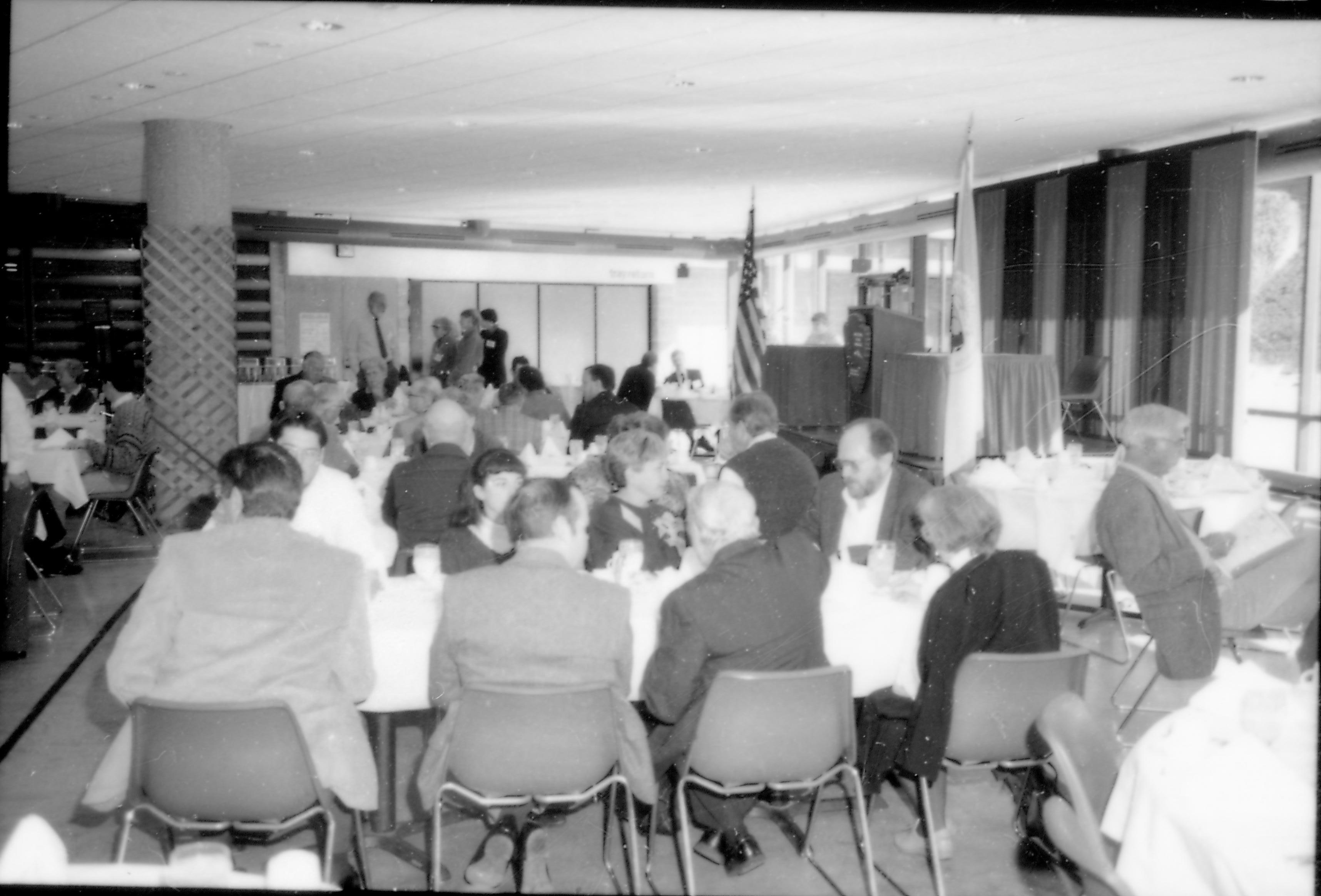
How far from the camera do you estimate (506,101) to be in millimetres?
6965

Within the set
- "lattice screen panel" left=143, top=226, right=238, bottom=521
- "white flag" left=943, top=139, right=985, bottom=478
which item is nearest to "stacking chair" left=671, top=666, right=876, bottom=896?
"white flag" left=943, top=139, right=985, bottom=478

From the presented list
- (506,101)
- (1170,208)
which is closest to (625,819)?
(506,101)

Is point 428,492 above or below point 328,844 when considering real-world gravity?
above

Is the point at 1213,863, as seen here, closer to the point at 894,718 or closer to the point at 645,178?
the point at 894,718

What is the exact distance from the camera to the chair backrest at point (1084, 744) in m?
2.39

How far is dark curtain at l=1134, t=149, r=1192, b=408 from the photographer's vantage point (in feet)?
29.0

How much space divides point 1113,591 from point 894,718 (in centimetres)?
283

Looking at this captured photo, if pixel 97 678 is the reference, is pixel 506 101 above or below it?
above

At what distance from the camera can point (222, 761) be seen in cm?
253

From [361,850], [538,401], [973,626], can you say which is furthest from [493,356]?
[973,626]

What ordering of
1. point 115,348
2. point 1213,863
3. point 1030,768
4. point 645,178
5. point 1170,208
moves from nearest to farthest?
point 1213,863 < point 1030,768 < point 1170,208 < point 645,178 < point 115,348

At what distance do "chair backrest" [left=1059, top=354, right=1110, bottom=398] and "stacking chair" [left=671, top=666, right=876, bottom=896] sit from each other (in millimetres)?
7696

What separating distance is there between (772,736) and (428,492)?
2165mm

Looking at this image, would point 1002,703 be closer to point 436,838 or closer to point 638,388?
point 436,838
